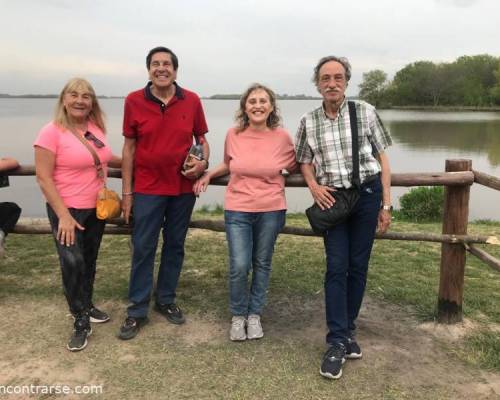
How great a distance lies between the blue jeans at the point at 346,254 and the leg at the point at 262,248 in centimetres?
44

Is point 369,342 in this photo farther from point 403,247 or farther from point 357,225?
point 403,247

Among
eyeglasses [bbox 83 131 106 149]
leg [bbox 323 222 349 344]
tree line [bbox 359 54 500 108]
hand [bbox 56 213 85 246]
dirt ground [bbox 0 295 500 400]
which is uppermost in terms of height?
tree line [bbox 359 54 500 108]

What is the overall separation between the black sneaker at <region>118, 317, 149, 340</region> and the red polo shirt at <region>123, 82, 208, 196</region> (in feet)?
3.56

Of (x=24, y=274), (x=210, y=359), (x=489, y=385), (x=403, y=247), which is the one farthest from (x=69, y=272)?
(x=403, y=247)

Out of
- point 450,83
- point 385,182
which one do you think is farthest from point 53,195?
point 450,83

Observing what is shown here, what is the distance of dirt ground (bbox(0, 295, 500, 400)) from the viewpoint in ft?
11.0

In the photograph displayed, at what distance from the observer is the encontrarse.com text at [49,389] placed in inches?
125

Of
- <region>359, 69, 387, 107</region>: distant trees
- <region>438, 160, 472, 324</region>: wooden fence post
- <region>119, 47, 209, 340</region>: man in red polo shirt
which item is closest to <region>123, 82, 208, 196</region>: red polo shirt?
<region>119, 47, 209, 340</region>: man in red polo shirt

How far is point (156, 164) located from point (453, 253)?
2588 mm

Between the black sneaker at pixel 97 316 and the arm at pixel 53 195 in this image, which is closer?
the arm at pixel 53 195

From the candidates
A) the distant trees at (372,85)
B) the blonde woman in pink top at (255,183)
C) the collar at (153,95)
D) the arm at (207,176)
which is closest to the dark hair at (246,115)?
the blonde woman in pink top at (255,183)

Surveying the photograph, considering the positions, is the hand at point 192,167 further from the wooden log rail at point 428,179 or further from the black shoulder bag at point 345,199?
the black shoulder bag at point 345,199

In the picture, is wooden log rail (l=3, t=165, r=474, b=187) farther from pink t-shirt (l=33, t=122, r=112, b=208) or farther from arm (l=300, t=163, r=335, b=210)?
pink t-shirt (l=33, t=122, r=112, b=208)

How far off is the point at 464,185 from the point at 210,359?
8.02 ft
